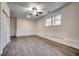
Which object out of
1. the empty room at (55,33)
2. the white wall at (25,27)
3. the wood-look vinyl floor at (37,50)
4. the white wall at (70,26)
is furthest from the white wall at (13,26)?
the white wall at (70,26)

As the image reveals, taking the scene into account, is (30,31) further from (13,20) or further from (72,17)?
(72,17)

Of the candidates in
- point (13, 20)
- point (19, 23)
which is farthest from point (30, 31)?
point (13, 20)

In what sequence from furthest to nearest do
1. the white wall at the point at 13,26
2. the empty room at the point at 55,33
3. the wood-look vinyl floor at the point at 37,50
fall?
the white wall at the point at 13,26 → the empty room at the point at 55,33 → the wood-look vinyl floor at the point at 37,50

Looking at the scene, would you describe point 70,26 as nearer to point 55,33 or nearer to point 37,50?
point 55,33

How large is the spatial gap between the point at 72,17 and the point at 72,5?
678 mm

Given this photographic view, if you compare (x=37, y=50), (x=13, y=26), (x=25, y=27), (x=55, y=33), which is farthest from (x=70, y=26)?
(x=13, y=26)

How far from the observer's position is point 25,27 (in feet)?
34.8

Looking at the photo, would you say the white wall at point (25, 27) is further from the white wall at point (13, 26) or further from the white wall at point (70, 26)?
the white wall at point (70, 26)

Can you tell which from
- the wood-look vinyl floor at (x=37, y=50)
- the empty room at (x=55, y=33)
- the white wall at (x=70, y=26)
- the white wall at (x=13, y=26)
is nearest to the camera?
the wood-look vinyl floor at (x=37, y=50)

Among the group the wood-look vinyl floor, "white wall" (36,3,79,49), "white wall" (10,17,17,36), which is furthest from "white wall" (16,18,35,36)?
"white wall" (36,3,79,49)

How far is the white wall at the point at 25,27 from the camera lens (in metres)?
9.95

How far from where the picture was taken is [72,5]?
4.14 m

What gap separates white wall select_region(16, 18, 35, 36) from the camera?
9.95 meters

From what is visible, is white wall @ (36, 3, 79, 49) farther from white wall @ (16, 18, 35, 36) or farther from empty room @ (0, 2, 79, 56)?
white wall @ (16, 18, 35, 36)
